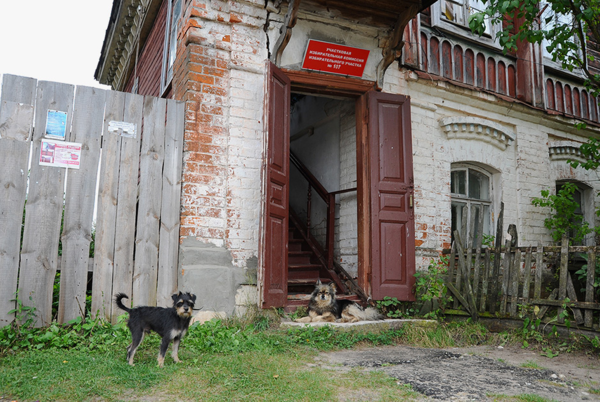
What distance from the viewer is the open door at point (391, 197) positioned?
614cm

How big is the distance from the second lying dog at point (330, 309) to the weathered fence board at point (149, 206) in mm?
1797

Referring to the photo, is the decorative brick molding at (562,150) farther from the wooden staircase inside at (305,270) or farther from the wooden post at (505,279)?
the wooden staircase inside at (305,270)

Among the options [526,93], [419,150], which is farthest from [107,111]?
[526,93]

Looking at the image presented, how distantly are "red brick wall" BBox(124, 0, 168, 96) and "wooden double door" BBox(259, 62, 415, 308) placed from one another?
335 cm

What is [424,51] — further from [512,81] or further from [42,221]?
[42,221]

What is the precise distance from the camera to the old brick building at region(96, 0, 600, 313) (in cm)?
550

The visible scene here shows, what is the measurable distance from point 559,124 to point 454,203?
306 centimetres

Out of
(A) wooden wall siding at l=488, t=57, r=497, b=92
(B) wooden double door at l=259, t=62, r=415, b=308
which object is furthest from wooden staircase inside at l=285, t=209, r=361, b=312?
(A) wooden wall siding at l=488, t=57, r=497, b=92

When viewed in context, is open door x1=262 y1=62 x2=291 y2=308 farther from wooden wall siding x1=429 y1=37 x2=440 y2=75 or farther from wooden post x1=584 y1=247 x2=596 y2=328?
wooden post x1=584 y1=247 x2=596 y2=328

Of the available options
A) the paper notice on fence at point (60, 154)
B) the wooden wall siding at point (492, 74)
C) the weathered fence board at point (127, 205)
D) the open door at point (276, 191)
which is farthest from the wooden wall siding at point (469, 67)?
the paper notice on fence at point (60, 154)

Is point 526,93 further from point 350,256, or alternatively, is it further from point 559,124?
point 350,256

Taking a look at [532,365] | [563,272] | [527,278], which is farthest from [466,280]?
[532,365]

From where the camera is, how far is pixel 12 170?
15.0 ft

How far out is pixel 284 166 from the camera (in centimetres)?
582
